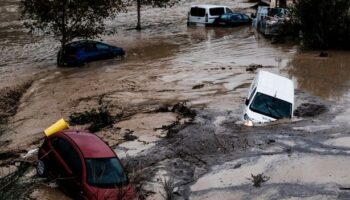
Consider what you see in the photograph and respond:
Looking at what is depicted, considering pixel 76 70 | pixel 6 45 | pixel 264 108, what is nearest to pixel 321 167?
pixel 264 108

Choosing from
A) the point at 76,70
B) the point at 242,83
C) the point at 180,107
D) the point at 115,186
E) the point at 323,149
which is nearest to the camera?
the point at 115,186

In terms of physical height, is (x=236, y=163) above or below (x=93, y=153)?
below

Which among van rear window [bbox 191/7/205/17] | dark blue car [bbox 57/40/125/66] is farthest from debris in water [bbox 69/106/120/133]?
van rear window [bbox 191/7/205/17]

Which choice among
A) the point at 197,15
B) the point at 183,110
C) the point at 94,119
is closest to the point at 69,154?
the point at 94,119

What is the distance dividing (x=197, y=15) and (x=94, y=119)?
74.3ft

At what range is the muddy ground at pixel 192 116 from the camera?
12.6 m

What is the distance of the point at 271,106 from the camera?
1667 cm

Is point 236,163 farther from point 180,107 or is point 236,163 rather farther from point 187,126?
point 180,107

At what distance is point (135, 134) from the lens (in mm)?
16266

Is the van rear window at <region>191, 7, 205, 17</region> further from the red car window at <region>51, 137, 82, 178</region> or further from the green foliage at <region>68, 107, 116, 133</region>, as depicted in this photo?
the red car window at <region>51, 137, 82, 178</region>

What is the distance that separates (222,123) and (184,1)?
126ft

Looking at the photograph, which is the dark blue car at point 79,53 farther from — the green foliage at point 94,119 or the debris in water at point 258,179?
the debris in water at point 258,179

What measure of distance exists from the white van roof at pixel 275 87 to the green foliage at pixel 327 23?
43.0 ft

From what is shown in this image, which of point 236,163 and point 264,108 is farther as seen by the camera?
point 264,108
